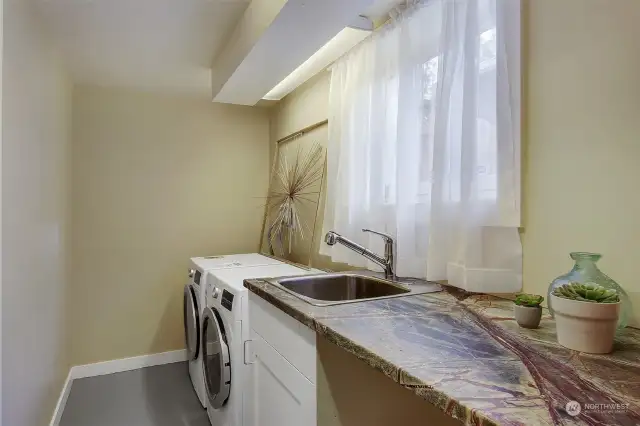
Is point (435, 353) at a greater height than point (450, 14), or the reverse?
point (450, 14)

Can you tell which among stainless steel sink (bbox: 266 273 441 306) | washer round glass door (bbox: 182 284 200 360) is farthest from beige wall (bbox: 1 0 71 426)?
stainless steel sink (bbox: 266 273 441 306)

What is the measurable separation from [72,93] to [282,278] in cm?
231

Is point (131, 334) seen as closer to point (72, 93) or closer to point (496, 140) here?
point (72, 93)

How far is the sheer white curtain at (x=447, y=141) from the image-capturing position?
1272 millimetres

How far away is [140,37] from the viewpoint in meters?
2.17

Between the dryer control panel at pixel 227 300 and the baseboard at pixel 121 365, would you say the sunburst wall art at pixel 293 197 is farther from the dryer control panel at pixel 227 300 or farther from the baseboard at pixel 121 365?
the baseboard at pixel 121 365

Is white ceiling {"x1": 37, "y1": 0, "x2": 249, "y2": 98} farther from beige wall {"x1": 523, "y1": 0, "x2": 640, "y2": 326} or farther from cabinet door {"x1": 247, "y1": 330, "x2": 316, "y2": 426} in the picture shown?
cabinet door {"x1": 247, "y1": 330, "x2": 316, "y2": 426}

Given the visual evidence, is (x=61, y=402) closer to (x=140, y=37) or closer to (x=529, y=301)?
(x=140, y=37)

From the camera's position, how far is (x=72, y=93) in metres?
2.85

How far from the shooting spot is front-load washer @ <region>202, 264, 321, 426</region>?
5.81 ft

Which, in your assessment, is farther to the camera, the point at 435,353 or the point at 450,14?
the point at 450,14

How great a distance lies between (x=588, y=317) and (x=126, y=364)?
10.7ft

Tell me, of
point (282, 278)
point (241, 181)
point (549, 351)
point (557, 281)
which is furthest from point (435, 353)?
point (241, 181)
